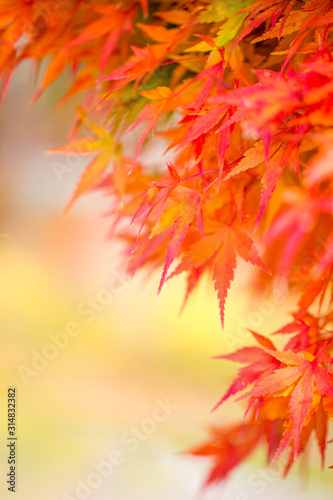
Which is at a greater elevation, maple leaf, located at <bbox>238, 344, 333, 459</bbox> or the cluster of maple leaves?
the cluster of maple leaves

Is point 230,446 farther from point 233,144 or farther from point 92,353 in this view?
point 92,353

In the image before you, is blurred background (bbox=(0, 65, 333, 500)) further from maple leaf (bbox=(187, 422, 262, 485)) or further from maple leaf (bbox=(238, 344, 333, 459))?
maple leaf (bbox=(238, 344, 333, 459))

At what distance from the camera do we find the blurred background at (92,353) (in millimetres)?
1358

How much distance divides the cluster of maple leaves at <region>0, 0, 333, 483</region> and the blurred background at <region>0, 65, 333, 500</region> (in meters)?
0.41

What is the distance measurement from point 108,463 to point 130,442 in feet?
0.30

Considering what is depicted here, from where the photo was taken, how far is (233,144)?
0.69 m

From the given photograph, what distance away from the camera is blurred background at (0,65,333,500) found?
1.36m

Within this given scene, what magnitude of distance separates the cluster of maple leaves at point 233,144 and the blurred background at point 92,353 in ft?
1.36

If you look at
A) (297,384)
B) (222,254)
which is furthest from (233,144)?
(297,384)

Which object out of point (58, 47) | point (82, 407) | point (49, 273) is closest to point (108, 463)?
point (82, 407)

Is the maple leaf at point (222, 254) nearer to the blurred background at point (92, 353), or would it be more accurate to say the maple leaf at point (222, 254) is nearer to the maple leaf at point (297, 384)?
the maple leaf at point (297, 384)

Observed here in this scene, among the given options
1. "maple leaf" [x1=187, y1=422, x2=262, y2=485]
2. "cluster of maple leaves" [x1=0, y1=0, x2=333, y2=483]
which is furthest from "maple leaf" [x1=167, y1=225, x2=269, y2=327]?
"maple leaf" [x1=187, y1=422, x2=262, y2=485]

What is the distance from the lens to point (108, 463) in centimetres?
140

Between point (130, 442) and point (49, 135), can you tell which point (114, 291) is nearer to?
point (130, 442)
